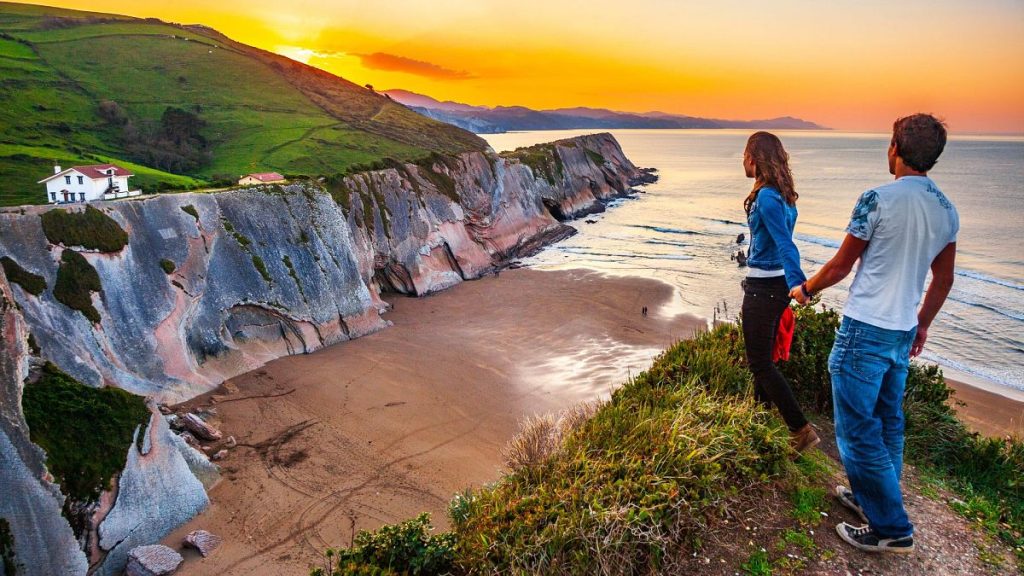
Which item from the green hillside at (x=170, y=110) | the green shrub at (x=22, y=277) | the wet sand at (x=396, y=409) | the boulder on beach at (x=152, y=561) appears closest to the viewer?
the boulder on beach at (x=152, y=561)

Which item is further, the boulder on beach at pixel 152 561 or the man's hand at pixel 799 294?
the boulder on beach at pixel 152 561

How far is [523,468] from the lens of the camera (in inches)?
236

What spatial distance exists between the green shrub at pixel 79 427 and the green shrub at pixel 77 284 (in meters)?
4.00

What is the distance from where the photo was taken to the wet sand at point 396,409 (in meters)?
10.4

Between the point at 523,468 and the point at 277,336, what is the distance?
14.6 meters

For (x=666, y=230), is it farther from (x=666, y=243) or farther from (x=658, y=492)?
(x=658, y=492)

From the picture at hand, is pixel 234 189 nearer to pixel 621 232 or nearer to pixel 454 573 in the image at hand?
pixel 454 573

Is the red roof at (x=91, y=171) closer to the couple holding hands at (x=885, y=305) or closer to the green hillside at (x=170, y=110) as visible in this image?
the green hillside at (x=170, y=110)

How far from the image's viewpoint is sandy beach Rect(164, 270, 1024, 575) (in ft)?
34.3

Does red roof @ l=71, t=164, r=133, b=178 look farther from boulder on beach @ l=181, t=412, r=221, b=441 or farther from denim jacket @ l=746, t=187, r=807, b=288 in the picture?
denim jacket @ l=746, t=187, r=807, b=288

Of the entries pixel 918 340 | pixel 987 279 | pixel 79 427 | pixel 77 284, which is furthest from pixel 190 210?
pixel 987 279

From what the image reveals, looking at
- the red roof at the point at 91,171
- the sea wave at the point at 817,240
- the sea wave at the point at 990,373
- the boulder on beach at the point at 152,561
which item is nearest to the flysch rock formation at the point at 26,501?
the boulder on beach at the point at 152,561

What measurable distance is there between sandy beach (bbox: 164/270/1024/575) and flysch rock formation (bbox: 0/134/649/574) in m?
0.90

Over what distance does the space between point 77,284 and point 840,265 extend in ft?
52.6
